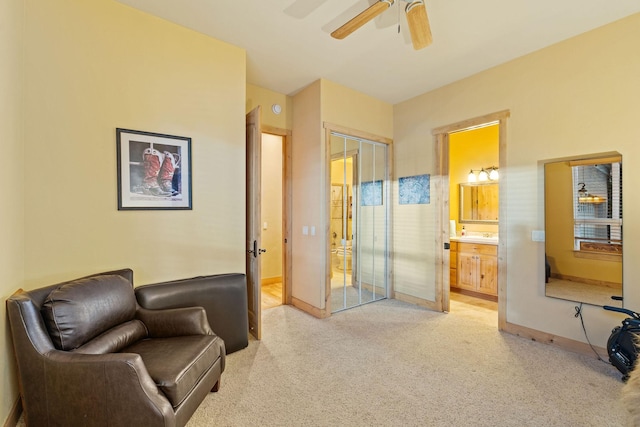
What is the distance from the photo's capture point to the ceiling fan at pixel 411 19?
1.85 meters

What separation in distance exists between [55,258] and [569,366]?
413 cm

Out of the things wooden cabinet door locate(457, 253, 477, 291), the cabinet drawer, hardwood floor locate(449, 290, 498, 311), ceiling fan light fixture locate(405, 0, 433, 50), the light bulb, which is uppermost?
ceiling fan light fixture locate(405, 0, 433, 50)

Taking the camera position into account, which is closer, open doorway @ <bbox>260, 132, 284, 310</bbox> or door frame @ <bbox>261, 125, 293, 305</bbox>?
door frame @ <bbox>261, 125, 293, 305</bbox>

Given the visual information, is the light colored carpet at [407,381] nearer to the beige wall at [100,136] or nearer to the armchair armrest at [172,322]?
the armchair armrest at [172,322]

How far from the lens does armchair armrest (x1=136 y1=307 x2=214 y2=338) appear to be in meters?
2.12

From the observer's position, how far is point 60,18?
2.15 m

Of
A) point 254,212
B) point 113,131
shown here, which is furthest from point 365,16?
point 113,131

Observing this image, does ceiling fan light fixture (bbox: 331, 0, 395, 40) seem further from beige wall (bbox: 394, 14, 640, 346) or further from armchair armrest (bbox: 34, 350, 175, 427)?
armchair armrest (bbox: 34, 350, 175, 427)

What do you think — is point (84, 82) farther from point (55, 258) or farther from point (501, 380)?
point (501, 380)

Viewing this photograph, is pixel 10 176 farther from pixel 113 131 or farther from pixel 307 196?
pixel 307 196

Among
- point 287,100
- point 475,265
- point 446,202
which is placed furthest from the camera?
point 475,265

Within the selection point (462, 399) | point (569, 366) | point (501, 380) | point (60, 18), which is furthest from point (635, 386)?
point (60, 18)

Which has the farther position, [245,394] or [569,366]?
[569,366]

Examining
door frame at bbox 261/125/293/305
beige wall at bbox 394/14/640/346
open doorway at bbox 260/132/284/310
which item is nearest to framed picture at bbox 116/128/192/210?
door frame at bbox 261/125/293/305
